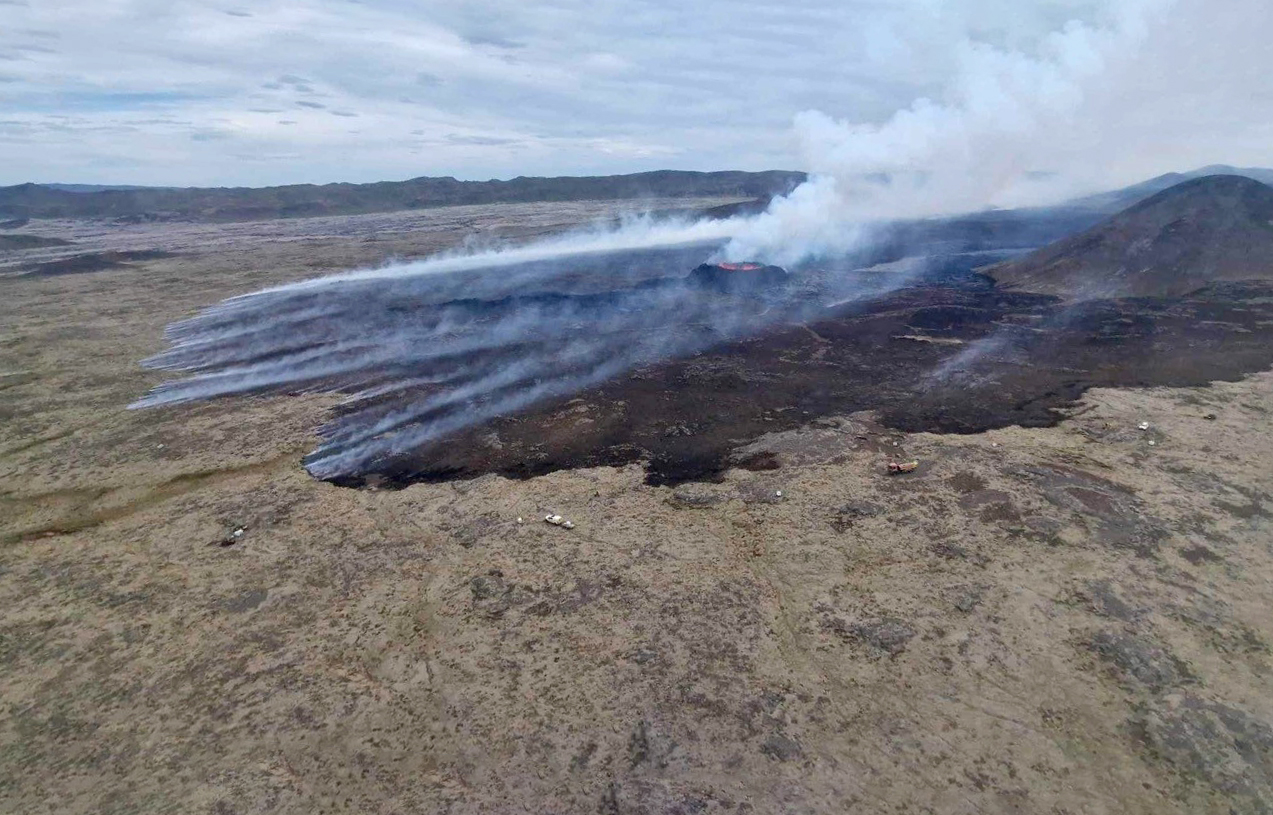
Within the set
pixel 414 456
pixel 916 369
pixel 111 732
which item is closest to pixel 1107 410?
pixel 916 369

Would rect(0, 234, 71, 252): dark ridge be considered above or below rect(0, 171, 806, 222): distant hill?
below

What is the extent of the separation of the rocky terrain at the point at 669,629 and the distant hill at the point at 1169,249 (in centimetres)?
1794

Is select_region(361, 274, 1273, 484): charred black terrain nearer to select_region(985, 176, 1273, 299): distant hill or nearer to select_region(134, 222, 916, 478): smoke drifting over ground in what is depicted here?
select_region(134, 222, 916, 478): smoke drifting over ground

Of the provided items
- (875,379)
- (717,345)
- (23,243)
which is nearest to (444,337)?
(717,345)

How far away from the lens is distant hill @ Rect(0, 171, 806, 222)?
111 meters

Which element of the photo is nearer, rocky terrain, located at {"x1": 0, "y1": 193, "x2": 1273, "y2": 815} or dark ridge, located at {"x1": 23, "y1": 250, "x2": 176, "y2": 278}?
rocky terrain, located at {"x1": 0, "y1": 193, "x2": 1273, "y2": 815}

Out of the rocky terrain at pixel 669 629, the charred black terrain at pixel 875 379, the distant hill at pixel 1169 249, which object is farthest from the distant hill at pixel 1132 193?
the rocky terrain at pixel 669 629

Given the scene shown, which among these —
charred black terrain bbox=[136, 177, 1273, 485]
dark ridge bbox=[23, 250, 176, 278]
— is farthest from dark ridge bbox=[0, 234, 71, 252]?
charred black terrain bbox=[136, 177, 1273, 485]

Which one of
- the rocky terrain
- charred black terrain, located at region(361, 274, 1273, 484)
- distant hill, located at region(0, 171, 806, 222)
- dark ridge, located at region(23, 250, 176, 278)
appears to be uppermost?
distant hill, located at region(0, 171, 806, 222)

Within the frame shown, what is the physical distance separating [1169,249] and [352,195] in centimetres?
11861

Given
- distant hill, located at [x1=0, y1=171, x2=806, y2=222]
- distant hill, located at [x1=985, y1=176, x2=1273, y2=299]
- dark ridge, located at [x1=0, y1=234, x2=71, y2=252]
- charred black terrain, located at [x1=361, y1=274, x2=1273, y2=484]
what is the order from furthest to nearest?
distant hill, located at [x1=0, y1=171, x2=806, y2=222] < dark ridge, located at [x1=0, y1=234, x2=71, y2=252] < distant hill, located at [x1=985, y1=176, x2=1273, y2=299] < charred black terrain, located at [x1=361, y1=274, x2=1273, y2=484]

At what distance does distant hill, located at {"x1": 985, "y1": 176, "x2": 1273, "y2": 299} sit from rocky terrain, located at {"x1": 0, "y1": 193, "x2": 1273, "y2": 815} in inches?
706

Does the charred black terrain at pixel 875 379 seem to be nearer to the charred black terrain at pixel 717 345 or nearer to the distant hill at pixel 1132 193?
the charred black terrain at pixel 717 345

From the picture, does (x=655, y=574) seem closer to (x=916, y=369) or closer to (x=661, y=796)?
(x=661, y=796)
